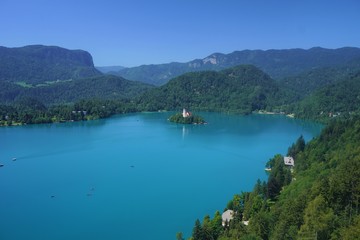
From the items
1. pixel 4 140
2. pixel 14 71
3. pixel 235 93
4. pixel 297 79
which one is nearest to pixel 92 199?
pixel 4 140

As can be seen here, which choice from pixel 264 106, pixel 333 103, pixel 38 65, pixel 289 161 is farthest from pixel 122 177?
pixel 38 65

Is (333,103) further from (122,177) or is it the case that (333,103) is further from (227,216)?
(227,216)

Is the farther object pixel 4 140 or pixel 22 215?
pixel 4 140

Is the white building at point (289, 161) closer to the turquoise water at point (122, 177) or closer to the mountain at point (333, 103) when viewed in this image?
the turquoise water at point (122, 177)

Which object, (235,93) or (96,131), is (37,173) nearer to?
(96,131)

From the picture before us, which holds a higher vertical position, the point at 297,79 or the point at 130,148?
the point at 297,79

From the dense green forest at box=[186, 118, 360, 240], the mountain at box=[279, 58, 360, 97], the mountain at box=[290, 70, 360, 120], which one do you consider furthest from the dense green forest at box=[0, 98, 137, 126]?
the mountain at box=[279, 58, 360, 97]
